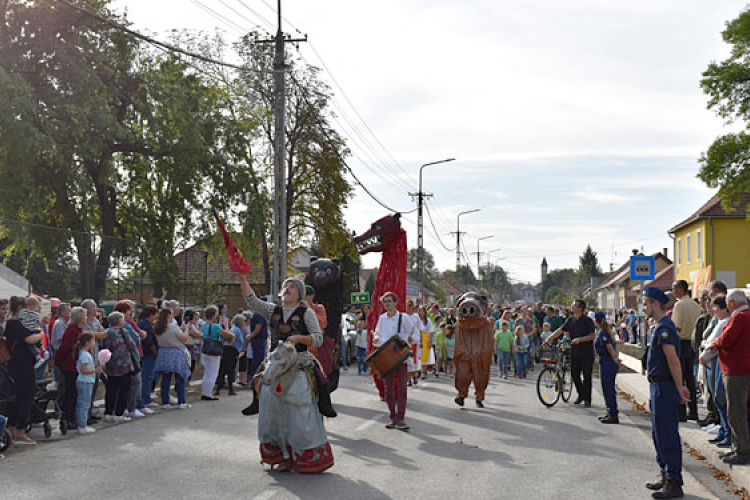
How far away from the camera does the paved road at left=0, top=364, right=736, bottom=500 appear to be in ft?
26.0

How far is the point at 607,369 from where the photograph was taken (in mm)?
13789

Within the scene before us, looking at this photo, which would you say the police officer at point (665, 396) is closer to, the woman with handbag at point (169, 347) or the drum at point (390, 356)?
the drum at point (390, 356)

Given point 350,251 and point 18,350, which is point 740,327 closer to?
point 18,350

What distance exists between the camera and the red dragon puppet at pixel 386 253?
15.0 meters

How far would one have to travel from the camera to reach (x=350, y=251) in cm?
4409

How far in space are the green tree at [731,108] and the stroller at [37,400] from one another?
2790 centimetres

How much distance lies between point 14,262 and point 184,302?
8810mm

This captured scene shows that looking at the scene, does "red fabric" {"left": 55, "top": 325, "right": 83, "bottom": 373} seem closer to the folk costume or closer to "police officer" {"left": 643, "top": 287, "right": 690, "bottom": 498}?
the folk costume

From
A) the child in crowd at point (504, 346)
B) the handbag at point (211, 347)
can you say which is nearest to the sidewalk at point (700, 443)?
the child in crowd at point (504, 346)

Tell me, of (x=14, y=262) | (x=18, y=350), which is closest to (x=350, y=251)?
(x=14, y=262)

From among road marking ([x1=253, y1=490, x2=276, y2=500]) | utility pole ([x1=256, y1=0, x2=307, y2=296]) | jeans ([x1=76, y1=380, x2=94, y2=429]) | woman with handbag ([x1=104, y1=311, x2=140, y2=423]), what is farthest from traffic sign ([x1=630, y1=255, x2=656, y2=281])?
road marking ([x1=253, y1=490, x2=276, y2=500])

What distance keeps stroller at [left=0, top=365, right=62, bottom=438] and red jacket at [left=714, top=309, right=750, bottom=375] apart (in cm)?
817

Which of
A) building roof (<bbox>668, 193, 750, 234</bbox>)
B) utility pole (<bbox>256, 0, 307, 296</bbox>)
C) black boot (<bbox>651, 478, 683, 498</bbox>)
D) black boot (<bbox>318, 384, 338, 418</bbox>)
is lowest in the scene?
black boot (<bbox>651, 478, 683, 498</bbox>)

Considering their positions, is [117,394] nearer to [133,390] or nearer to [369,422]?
[133,390]
